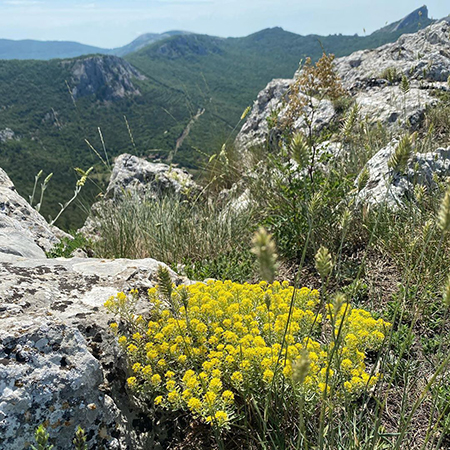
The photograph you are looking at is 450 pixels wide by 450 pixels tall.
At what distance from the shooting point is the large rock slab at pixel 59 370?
1.64 metres

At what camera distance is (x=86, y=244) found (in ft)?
16.5

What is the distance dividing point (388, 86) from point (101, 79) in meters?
110

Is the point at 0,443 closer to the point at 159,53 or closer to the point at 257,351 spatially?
the point at 257,351

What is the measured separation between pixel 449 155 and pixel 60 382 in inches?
192

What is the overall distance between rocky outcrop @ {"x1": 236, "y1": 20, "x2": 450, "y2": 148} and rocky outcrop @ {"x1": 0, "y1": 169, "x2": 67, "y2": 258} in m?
3.49

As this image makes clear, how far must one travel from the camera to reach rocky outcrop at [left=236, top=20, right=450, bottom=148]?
6797 mm

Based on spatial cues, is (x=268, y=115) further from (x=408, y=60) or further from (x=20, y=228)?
(x=20, y=228)

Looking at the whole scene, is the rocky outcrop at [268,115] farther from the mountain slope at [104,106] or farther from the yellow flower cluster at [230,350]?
the mountain slope at [104,106]

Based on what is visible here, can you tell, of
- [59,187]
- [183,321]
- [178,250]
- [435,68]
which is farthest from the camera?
[59,187]

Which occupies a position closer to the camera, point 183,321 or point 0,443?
point 0,443

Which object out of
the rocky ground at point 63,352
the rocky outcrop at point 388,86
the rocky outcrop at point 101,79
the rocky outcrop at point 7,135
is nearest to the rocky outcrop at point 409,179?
the rocky outcrop at point 388,86

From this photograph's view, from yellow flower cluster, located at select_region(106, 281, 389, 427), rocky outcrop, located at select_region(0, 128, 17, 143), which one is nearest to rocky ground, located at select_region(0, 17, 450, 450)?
yellow flower cluster, located at select_region(106, 281, 389, 427)

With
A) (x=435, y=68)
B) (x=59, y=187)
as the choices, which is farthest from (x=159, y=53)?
(x=435, y=68)

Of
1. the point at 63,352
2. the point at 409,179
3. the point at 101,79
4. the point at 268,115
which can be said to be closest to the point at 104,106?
the point at 101,79
